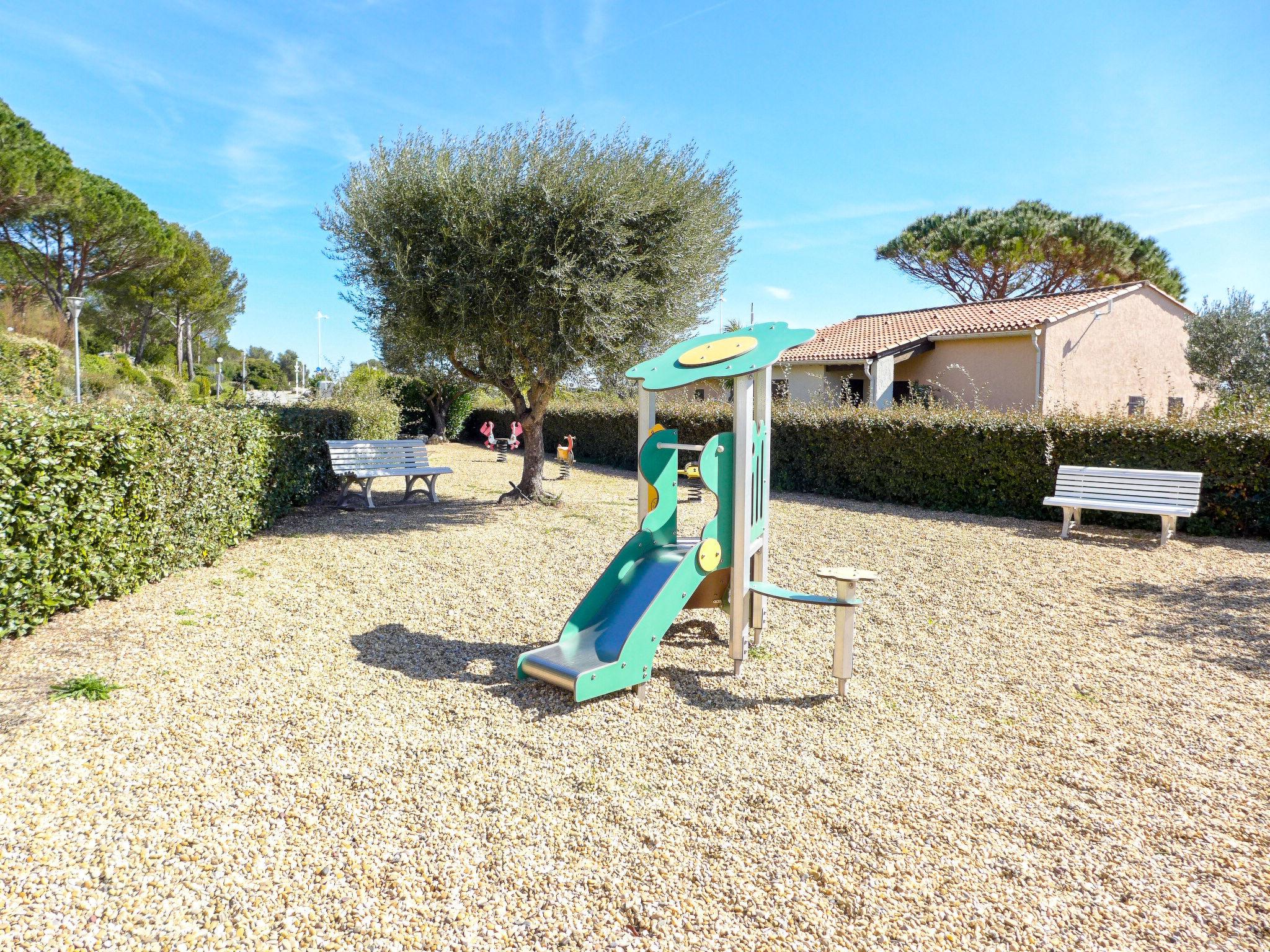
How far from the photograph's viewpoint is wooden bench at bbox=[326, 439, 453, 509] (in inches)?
387

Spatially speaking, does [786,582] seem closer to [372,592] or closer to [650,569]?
[650,569]

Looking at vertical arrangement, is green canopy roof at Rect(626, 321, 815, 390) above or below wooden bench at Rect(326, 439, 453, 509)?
above

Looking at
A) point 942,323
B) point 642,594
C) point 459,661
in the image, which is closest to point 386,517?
point 459,661

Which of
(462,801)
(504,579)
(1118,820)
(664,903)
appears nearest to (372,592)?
(504,579)

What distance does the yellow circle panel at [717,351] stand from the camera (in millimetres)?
4266

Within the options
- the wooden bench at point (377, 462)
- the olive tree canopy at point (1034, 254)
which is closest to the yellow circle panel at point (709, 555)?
the wooden bench at point (377, 462)

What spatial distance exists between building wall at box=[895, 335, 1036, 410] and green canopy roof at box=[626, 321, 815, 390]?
1582 centimetres

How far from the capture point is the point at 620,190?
28.1ft

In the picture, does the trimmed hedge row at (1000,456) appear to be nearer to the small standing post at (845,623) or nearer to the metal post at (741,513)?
the small standing post at (845,623)

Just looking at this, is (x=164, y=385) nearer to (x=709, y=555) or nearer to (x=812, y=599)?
(x=709, y=555)

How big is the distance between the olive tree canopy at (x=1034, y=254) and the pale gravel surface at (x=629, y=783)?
28.8 m

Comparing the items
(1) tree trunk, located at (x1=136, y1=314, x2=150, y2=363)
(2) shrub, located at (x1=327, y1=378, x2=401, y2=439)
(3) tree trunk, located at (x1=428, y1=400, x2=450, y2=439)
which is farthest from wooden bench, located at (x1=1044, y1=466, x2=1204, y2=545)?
(1) tree trunk, located at (x1=136, y1=314, x2=150, y2=363)

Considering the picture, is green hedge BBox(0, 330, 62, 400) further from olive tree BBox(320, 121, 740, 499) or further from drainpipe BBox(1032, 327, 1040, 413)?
drainpipe BBox(1032, 327, 1040, 413)

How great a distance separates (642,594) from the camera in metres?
4.22
